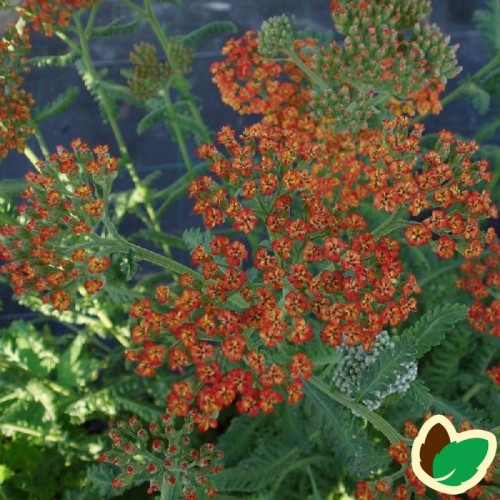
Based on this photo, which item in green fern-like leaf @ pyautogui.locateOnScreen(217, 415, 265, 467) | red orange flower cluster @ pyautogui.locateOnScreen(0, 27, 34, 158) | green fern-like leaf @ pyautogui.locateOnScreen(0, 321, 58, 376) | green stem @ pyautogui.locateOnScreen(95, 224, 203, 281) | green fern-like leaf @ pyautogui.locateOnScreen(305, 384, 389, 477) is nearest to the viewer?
green stem @ pyautogui.locateOnScreen(95, 224, 203, 281)

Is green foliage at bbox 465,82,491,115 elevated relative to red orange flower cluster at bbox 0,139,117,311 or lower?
elevated

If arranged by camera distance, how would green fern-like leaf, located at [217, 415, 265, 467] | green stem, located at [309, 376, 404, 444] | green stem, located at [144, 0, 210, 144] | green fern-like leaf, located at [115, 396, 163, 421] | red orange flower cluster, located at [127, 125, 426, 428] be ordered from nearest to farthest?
red orange flower cluster, located at [127, 125, 426, 428], green stem, located at [309, 376, 404, 444], green fern-like leaf, located at [115, 396, 163, 421], green fern-like leaf, located at [217, 415, 265, 467], green stem, located at [144, 0, 210, 144]

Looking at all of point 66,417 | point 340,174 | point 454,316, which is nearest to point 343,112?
point 340,174

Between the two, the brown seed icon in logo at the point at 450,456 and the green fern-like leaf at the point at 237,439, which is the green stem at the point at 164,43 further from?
the brown seed icon in logo at the point at 450,456

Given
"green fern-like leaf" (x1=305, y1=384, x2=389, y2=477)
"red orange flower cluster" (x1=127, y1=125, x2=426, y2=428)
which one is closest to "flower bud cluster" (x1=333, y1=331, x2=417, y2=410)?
"green fern-like leaf" (x1=305, y1=384, x2=389, y2=477)

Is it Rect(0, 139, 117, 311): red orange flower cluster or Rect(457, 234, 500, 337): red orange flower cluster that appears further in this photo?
Rect(457, 234, 500, 337): red orange flower cluster

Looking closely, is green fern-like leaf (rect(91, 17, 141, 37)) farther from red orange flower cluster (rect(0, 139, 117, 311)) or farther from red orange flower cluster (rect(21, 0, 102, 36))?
red orange flower cluster (rect(0, 139, 117, 311))

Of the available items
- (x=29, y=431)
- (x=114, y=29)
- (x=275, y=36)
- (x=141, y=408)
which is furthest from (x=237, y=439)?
(x=114, y=29)

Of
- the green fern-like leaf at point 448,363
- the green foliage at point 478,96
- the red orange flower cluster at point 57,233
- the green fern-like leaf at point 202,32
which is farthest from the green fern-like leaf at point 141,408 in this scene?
the green foliage at point 478,96
